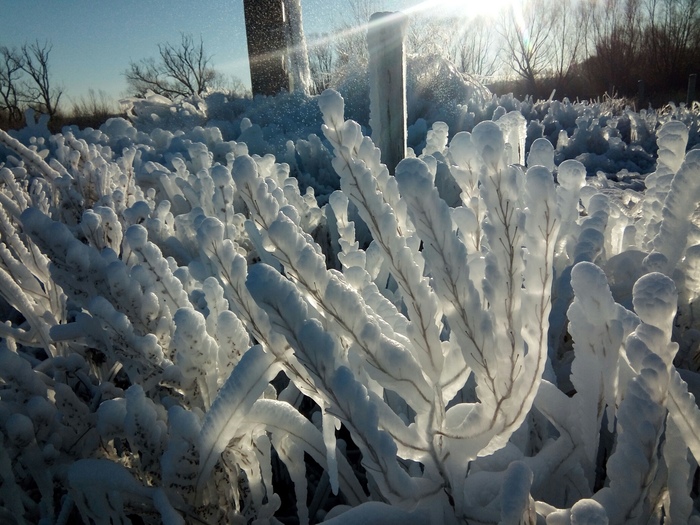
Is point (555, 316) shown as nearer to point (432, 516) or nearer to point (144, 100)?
point (432, 516)

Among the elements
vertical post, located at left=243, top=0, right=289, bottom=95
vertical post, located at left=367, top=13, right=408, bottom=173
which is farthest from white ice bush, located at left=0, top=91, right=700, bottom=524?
vertical post, located at left=243, top=0, right=289, bottom=95

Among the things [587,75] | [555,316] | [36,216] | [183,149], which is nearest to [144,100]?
[183,149]

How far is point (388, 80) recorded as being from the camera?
57.8 inches

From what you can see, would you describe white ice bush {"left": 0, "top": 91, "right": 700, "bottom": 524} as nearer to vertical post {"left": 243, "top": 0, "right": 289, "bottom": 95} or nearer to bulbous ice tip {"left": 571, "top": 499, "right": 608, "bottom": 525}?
bulbous ice tip {"left": 571, "top": 499, "right": 608, "bottom": 525}

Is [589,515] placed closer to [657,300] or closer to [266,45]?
[657,300]

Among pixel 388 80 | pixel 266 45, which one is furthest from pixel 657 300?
pixel 266 45

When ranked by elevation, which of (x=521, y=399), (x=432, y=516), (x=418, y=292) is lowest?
(x=432, y=516)

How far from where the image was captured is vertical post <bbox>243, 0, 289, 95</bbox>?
7.52m

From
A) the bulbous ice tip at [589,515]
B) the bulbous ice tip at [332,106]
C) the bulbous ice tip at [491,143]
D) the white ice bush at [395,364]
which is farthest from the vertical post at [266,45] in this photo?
the bulbous ice tip at [589,515]

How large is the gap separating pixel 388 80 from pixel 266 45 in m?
7.00

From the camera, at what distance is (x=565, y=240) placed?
100cm

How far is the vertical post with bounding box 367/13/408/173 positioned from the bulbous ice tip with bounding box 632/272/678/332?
0.97 meters

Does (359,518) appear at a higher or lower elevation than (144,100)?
lower

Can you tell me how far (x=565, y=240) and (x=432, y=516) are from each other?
65cm
